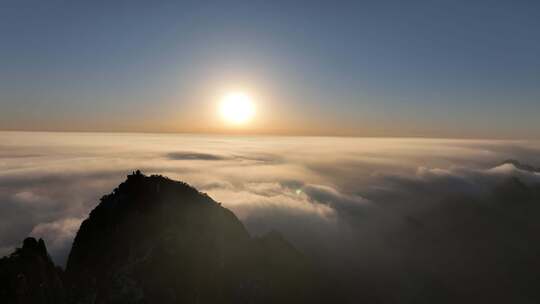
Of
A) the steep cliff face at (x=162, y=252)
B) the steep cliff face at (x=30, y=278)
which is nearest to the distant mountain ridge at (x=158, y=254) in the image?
the steep cliff face at (x=162, y=252)

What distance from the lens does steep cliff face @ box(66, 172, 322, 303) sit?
63219mm

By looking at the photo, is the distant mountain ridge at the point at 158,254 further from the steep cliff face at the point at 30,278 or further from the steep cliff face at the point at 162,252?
the steep cliff face at the point at 30,278

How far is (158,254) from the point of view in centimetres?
6562

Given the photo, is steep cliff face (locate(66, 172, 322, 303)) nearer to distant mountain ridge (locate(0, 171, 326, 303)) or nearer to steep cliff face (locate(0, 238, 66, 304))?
→ distant mountain ridge (locate(0, 171, 326, 303))

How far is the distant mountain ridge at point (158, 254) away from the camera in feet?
204

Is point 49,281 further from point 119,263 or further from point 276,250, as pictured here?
point 276,250

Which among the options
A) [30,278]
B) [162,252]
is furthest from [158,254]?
[30,278]

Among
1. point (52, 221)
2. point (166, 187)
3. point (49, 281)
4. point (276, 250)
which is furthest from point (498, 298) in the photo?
point (52, 221)

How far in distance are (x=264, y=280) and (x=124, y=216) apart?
119 feet

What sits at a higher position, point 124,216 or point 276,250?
point 124,216

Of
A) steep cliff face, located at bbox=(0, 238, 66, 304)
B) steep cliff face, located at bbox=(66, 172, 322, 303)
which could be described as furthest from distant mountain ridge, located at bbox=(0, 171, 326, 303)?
steep cliff face, located at bbox=(0, 238, 66, 304)

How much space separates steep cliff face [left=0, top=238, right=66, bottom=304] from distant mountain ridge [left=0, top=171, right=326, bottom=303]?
0.78ft

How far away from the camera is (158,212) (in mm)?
71125

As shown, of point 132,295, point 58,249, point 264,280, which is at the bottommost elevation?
point 58,249
